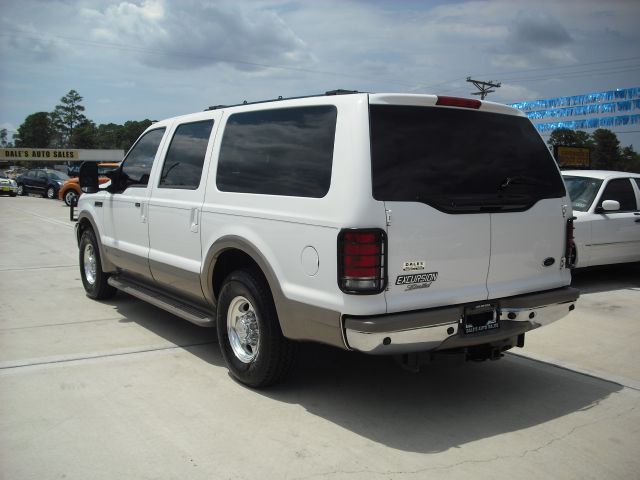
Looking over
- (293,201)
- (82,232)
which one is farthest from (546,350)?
(82,232)

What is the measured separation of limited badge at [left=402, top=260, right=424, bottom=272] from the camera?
3693 millimetres

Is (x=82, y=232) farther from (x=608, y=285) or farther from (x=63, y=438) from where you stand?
(x=608, y=285)

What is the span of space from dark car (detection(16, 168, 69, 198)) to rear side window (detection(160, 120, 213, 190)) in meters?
27.7

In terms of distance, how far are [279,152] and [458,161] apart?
1.25m

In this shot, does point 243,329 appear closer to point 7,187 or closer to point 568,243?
point 568,243

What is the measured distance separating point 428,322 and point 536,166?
63.2 inches

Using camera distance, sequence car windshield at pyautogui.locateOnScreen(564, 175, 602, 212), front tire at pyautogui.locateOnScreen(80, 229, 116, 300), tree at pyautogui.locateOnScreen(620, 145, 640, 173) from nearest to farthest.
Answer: front tire at pyautogui.locateOnScreen(80, 229, 116, 300) < car windshield at pyautogui.locateOnScreen(564, 175, 602, 212) < tree at pyautogui.locateOnScreen(620, 145, 640, 173)

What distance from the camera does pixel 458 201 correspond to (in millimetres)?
3898

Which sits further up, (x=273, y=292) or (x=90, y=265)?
(x=273, y=292)

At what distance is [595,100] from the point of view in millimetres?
32406

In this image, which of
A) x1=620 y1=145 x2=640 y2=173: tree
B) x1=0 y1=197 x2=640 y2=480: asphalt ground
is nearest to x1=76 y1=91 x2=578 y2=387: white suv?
x1=0 y1=197 x2=640 y2=480: asphalt ground

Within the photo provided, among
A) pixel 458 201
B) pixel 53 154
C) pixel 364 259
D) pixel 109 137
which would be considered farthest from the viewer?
pixel 109 137

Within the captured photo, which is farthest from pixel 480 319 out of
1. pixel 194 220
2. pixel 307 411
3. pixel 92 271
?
pixel 92 271

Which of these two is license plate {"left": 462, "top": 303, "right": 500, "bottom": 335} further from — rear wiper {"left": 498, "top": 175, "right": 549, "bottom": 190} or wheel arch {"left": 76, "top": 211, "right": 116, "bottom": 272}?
wheel arch {"left": 76, "top": 211, "right": 116, "bottom": 272}
